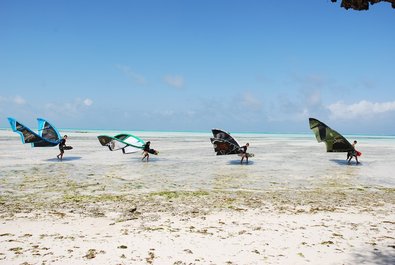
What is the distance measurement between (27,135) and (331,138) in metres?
23.2

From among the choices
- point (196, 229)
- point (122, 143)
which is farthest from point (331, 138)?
point (196, 229)

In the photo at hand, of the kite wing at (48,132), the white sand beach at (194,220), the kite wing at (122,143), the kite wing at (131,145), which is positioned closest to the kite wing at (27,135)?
the kite wing at (48,132)

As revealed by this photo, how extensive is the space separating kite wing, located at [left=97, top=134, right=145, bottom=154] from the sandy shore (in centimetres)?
1261

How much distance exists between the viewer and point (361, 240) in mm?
6723

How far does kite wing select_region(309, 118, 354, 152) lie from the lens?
22609mm

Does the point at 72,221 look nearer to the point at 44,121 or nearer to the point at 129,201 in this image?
the point at 129,201

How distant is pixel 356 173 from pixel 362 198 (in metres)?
7.62

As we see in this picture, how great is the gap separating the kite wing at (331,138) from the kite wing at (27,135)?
2069cm

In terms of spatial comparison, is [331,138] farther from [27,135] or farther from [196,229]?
[27,135]

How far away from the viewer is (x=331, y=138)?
22734 millimetres

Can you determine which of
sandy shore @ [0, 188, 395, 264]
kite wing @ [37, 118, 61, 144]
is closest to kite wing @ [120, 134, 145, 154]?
kite wing @ [37, 118, 61, 144]

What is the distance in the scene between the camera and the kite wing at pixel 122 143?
23.4m

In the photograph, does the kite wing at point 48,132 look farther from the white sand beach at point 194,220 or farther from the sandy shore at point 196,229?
the sandy shore at point 196,229

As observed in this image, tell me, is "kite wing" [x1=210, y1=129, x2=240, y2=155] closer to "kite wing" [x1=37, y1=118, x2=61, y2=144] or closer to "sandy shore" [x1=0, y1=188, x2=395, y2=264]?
"sandy shore" [x1=0, y1=188, x2=395, y2=264]
